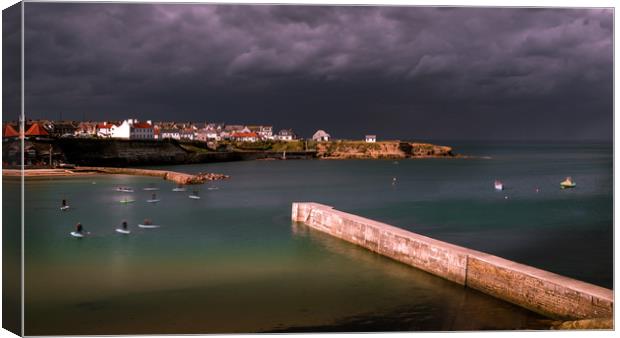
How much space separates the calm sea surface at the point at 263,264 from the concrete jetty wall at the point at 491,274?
0.24 m

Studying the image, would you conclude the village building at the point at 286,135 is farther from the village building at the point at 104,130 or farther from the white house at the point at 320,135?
the village building at the point at 104,130

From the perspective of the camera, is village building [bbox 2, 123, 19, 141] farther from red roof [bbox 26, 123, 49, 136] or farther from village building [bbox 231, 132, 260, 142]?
village building [bbox 231, 132, 260, 142]

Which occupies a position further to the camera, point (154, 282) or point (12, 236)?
point (154, 282)

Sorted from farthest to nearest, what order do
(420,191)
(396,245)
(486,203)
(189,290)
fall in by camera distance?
(420,191) → (486,203) → (396,245) → (189,290)

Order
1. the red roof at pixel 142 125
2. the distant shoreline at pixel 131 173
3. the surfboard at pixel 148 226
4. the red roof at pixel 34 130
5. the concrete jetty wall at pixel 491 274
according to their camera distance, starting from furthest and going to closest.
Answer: the red roof at pixel 142 125 → the distant shoreline at pixel 131 173 → the surfboard at pixel 148 226 → the red roof at pixel 34 130 → the concrete jetty wall at pixel 491 274

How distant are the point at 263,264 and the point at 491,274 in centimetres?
541

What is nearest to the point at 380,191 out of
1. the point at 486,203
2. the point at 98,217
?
the point at 486,203

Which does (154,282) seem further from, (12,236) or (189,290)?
(12,236)

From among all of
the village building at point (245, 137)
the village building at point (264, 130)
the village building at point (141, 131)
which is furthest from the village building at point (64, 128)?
the village building at point (264, 130)

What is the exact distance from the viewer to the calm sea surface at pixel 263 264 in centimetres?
949

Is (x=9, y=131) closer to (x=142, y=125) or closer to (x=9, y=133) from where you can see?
(x=9, y=133)

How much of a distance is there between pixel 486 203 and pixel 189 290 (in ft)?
73.3

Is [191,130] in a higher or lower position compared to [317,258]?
higher

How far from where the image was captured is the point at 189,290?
1102 cm
